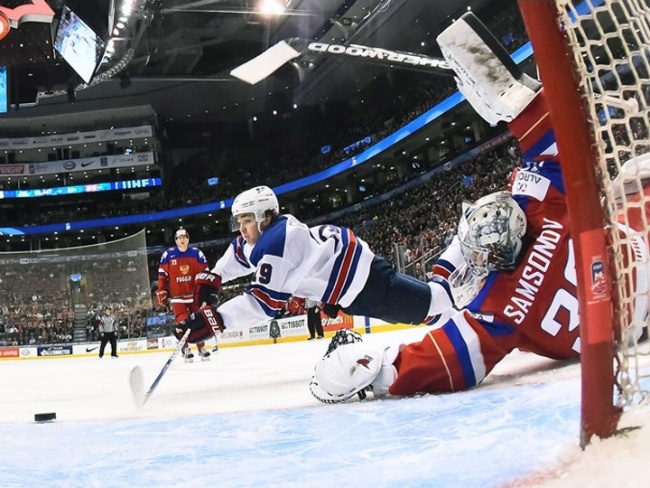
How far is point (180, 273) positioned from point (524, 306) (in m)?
4.57

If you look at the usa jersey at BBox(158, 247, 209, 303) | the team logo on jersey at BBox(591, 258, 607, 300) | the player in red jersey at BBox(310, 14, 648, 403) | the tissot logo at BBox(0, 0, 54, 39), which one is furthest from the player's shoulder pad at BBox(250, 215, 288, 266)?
the tissot logo at BBox(0, 0, 54, 39)

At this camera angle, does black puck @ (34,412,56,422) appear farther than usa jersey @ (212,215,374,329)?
No

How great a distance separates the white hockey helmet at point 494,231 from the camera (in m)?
2.03

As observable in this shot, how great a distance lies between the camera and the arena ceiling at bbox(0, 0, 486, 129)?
38.0 ft

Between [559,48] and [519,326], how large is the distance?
1.46 m

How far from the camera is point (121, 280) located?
921 centimetres

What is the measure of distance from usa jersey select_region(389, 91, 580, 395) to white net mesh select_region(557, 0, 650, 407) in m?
1.01

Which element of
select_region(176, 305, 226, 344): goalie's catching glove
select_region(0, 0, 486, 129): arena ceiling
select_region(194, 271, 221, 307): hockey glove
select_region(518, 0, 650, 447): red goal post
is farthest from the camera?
select_region(0, 0, 486, 129): arena ceiling

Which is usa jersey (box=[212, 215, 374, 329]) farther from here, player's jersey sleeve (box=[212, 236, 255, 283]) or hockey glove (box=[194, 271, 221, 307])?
hockey glove (box=[194, 271, 221, 307])

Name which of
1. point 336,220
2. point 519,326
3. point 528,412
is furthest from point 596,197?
point 336,220

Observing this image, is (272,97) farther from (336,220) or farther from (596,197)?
(596,197)

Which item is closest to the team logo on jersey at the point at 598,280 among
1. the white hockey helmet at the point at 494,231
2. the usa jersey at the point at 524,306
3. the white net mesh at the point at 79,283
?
the white hockey helmet at the point at 494,231

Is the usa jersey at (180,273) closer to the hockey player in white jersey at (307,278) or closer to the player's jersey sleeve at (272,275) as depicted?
the hockey player in white jersey at (307,278)

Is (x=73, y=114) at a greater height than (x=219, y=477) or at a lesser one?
greater
